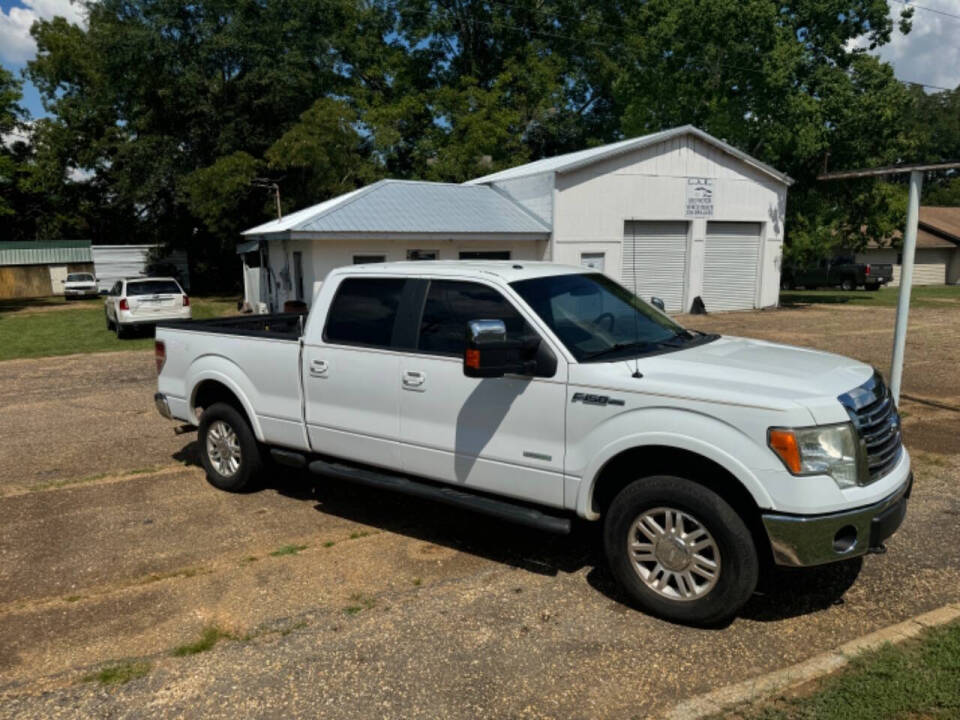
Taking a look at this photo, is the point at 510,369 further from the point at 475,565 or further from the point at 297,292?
the point at 297,292

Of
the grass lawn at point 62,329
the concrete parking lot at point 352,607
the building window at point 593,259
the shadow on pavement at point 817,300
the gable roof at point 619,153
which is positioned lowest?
the grass lawn at point 62,329

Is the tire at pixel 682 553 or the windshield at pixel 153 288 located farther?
the windshield at pixel 153 288

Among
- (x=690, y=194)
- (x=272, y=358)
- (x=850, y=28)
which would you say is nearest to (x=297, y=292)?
(x=690, y=194)

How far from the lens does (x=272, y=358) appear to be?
5.68m

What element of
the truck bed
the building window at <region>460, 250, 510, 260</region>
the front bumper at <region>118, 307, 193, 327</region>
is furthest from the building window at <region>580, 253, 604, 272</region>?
the truck bed

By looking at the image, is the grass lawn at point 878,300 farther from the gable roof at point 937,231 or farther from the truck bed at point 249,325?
the truck bed at point 249,325

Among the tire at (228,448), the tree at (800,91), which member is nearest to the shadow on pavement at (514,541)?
the tire at (228,448)

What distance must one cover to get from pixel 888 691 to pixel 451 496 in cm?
255

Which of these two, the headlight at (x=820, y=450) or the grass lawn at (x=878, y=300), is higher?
the headlight at (x=820, y=450)

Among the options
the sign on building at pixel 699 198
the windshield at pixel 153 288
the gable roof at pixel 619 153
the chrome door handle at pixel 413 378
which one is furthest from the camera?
the sign on building at pixel 699 198

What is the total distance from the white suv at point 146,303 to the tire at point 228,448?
515 inches

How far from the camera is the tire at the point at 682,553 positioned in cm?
363

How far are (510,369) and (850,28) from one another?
94.9ft

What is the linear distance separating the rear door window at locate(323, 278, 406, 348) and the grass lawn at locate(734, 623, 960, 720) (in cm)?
320
